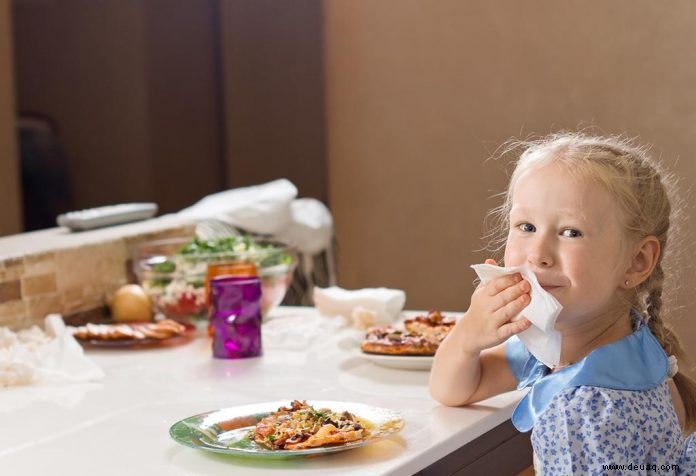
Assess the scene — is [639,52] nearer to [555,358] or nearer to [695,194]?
[695,194]

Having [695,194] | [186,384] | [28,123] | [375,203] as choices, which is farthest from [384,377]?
[28,123]

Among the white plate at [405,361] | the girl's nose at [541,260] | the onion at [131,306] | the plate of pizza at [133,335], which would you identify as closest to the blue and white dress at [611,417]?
the girl's nose at [541,260]

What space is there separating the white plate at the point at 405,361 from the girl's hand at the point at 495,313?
10.4 inches

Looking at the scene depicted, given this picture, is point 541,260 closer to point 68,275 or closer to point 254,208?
point 68,275

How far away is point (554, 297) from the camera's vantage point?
1.20m

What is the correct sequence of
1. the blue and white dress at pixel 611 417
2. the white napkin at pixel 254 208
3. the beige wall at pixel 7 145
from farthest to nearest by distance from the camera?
the beige wall at pixel 7 145 < the white napkin at pixel 254 208 < the blue and white dress at pixel 611 417

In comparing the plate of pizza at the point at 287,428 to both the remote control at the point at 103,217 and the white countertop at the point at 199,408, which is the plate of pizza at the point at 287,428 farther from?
the remote control at the point at 103,217

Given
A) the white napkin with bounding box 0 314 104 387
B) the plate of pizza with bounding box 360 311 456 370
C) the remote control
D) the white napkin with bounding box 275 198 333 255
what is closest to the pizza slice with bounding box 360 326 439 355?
the plate of pizza with bounding box 360 311 456 370

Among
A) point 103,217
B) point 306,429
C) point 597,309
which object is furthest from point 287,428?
point 103,217

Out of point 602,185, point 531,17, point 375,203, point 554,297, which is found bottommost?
point 375,203

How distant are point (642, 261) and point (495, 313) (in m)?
0.18

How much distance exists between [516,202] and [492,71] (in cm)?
262

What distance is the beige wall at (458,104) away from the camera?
3486mm

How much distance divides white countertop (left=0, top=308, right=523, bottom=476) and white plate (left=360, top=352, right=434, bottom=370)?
0.01m
